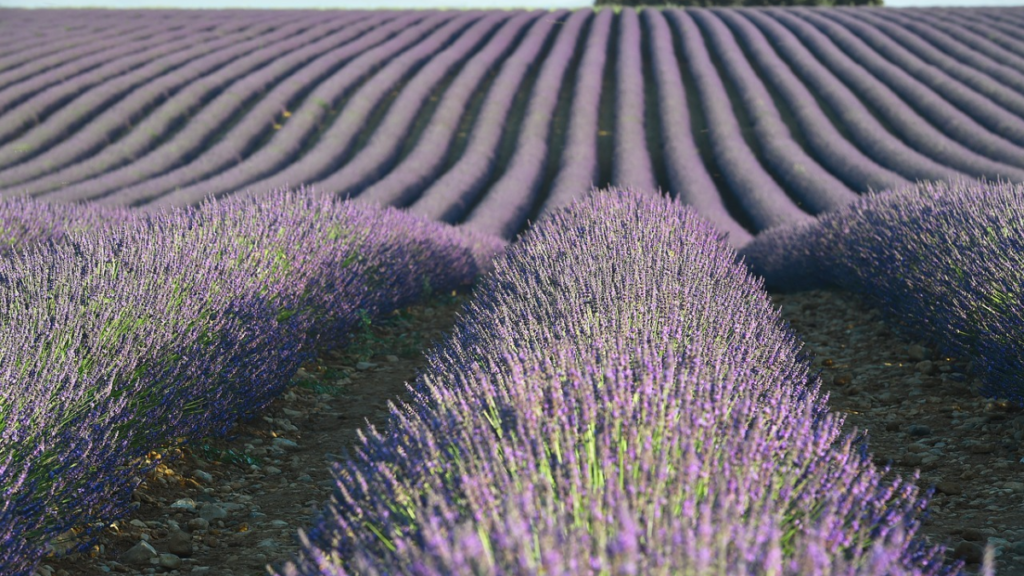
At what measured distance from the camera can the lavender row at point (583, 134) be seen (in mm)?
11722

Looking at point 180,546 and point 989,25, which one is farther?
point 989,25

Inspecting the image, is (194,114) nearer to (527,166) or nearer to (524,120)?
(524,120)

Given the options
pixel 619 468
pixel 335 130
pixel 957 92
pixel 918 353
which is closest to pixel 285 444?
pixel 619 468

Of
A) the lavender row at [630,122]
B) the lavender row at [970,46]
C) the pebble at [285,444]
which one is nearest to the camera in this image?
the pebble at [285,444]

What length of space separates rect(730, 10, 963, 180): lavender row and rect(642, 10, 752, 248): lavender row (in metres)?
2.42

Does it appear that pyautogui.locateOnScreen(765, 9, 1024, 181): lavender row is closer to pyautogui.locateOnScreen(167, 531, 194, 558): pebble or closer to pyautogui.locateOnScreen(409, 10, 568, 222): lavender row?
pyautogui.locateOnScreen(409, 10, 568, 222): lavender row

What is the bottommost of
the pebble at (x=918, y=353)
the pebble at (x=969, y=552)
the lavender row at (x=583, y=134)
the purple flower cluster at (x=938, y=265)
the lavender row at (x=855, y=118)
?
the pebble at (x=969, y=552)

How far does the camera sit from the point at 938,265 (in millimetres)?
4613

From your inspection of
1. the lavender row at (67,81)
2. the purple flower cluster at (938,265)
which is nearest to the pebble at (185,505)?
the purple flower cluster at (938,265)

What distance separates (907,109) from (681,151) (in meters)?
4.34

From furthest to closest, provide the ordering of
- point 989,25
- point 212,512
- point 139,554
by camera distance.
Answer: point 989,25 → point 212,512 → point 139,554

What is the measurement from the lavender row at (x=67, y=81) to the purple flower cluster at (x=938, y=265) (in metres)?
12.3

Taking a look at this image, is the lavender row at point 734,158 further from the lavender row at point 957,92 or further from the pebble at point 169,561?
the pebble at point 169,561

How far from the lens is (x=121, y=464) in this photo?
10.4ft
